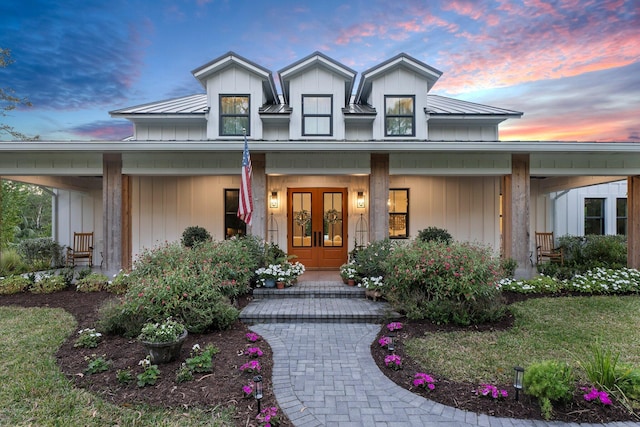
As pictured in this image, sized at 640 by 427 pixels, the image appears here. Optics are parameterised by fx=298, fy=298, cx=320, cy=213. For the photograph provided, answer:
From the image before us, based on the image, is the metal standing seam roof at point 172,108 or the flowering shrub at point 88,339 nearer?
the flowering shrub at point 88,339

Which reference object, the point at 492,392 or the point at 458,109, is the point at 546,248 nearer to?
the point at 458,109

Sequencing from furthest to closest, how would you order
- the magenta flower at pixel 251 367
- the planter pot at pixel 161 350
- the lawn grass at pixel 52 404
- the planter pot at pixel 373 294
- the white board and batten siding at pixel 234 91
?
the white board and batten siding at pixel 234 91, the planter pot at pixel 373 294, the planter pot at pixel 161 350, the magenta flower at pixel 251 367, the lawn grass at pixel 52 404

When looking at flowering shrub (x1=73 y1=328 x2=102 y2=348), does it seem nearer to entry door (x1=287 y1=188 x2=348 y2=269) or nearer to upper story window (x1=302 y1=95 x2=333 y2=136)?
entry door (x1=287 y1=188 x2=348 y2=269)

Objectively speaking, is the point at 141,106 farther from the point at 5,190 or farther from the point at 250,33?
the point at 5,190

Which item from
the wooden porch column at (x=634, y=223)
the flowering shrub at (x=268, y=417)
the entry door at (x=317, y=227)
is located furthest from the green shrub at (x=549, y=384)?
the wooden porch column at (x=634, y=223)

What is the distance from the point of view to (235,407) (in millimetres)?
2918

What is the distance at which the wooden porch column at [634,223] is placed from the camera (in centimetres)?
867

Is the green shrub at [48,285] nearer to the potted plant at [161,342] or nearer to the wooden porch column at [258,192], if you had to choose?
Result: the wooden porch column at [258,192]

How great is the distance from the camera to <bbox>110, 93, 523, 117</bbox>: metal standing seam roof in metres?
9.64

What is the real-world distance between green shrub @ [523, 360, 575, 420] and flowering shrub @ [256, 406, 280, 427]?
247 centimetres

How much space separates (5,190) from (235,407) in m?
22.1

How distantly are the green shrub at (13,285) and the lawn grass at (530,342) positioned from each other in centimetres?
921

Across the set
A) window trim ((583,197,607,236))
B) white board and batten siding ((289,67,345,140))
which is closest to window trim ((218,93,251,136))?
white board and batten siding ((289,67,345,140))

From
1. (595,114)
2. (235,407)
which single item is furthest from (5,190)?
(595,114)
